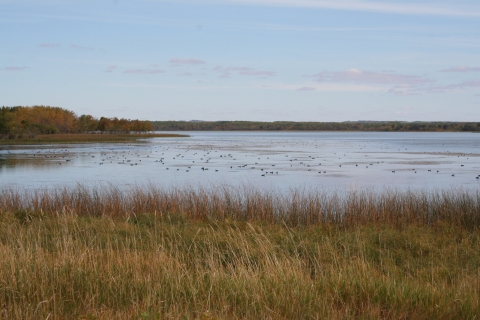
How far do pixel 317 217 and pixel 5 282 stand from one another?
8811 mm

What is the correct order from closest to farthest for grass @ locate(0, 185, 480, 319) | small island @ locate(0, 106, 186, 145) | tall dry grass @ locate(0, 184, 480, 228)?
grass @ locate(0, 185, 480, 319) → tall dry grass @ locate(0, 184, 480, 228) → small island @ locate(0, 106, 186, 145)

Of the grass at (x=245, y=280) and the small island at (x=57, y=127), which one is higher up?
the small island at (x=57, y=127)

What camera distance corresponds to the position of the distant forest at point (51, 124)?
76.2 metres

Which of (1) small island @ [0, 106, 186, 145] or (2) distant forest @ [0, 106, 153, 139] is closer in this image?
(1) small island @ [0, 106, 186, 145]

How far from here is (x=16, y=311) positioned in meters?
5.84

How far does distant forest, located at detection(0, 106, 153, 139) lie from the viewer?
76188mm

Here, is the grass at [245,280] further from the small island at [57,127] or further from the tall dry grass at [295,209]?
the small island at [57,127]

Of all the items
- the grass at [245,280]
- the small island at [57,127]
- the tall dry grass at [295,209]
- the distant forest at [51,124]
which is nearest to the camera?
the grass at [245,280]

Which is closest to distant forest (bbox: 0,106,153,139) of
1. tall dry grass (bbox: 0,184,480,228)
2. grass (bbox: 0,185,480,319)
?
tall dry grass (bbox: 0,184,480,228)

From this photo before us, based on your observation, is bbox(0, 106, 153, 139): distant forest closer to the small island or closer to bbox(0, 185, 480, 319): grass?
the small island

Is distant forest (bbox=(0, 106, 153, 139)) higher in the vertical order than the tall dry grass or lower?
higher

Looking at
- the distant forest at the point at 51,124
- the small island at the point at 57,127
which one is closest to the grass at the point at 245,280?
the small island at the point at 57,127

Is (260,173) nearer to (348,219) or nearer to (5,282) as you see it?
(348,219)

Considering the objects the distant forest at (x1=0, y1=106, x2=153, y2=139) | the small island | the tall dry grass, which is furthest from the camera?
the distant forest at (x1=0, y1=106, x2=153, y2=139)
